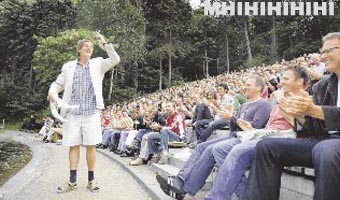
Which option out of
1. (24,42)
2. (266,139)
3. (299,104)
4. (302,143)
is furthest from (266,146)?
(24,42)

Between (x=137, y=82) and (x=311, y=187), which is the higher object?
(x=137, y=82)

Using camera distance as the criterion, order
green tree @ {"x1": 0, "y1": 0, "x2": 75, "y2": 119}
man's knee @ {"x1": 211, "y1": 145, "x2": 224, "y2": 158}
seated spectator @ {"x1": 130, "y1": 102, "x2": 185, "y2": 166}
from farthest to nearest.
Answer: green tree @ {"x1": 0, "y1": 0, "x2": 75, "y2": 119} < seated spectator @ {"x1": 130, "y1": 102, "x2": 185, "y2": 166} < man's knee @ {"x1": 211, "y1": 145, "x2": 224, "y2": 158}

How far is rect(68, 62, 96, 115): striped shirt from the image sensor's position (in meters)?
5.66

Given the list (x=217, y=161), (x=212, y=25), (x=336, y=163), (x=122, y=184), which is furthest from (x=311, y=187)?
(x=212, y=25)

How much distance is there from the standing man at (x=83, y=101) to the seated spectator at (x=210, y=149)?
3.85ft

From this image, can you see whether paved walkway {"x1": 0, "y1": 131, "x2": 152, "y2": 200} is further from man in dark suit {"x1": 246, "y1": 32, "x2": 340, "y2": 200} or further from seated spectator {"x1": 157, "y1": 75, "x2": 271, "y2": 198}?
man in dark suit {"x1": 246, "y1": 32, "x2": 340, "y2": 200}

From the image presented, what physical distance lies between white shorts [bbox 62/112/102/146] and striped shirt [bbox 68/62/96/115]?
2.9 inches

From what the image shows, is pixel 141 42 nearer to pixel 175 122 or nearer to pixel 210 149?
pixel 175 122

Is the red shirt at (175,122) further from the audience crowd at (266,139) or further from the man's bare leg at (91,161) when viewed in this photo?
the man's bare leg at (91,161)

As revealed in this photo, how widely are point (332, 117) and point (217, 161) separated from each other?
5.25 ft

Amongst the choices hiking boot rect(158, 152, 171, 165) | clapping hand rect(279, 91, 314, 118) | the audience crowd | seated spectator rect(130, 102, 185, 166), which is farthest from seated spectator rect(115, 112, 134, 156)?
clapping hand rect(279, 91, 314, 118)

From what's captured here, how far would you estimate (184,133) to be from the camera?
878 centimetres

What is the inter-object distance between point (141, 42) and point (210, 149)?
3182 centimetres

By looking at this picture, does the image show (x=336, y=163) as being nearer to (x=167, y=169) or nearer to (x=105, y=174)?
(x=167, y=169)
